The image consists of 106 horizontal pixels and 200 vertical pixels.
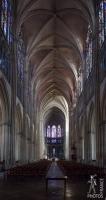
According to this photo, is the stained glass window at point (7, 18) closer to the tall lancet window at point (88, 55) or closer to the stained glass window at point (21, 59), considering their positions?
the stained glass window at point (21, 59)

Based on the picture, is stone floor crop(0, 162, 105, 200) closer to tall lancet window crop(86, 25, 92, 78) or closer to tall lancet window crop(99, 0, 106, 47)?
tall lancet window crop(99, 0, 106, 47)

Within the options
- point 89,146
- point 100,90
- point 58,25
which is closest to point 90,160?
point 89,146

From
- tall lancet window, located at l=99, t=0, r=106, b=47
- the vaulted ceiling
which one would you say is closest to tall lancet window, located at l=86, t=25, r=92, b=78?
the vaulted ceiling

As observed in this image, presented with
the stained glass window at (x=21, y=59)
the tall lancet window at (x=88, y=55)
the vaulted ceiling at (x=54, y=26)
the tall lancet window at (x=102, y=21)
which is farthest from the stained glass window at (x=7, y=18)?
the tall lancet window at (x=88, y=55)

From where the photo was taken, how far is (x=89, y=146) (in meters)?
36.9

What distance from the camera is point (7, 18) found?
28.5 meters

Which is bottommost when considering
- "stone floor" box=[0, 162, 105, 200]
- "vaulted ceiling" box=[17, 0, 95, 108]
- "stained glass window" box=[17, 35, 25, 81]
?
"stone floor" box=[0, 162, 105, 200]

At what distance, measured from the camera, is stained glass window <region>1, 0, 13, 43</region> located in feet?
86.8

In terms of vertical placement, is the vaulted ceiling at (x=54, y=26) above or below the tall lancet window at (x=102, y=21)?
above

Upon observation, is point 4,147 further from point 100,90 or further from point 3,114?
point 100,90

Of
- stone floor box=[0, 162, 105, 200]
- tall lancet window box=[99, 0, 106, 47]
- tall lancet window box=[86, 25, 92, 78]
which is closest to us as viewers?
stone floor box=[0, 162, 105, 200]

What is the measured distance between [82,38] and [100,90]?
12.6 metres

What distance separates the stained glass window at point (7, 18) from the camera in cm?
2645

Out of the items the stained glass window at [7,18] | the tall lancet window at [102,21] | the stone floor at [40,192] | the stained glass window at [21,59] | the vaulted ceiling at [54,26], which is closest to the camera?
the stone floor at [40,192]
